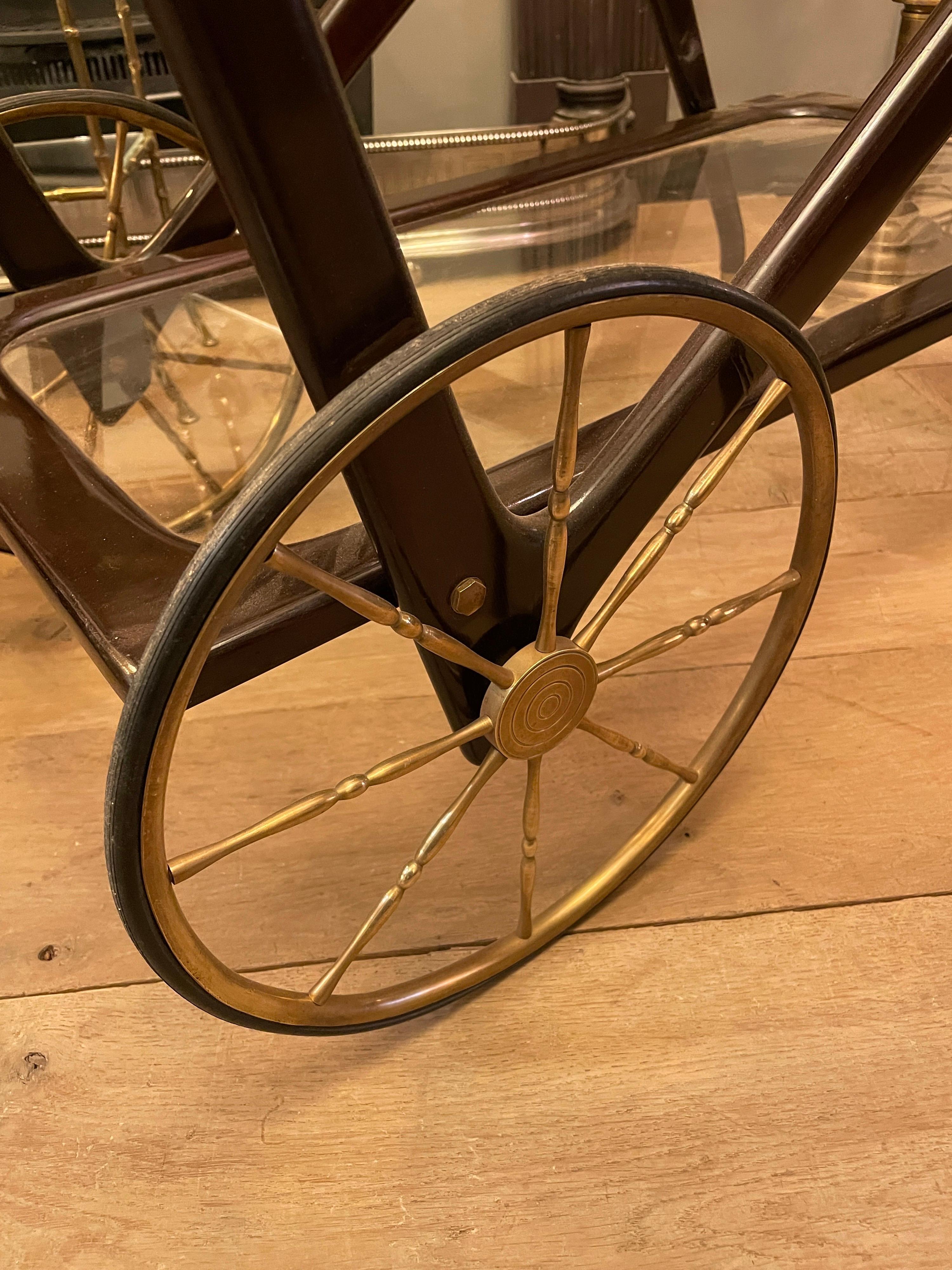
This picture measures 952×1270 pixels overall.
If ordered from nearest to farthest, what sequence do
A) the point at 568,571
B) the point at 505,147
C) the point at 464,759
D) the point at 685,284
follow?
the point at 685,284 → the point at 568,571 → the point at 464,759 → the point at 505,147

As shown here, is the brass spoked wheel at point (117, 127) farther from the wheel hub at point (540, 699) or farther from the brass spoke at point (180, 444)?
the wheel hub at point (540, 699)

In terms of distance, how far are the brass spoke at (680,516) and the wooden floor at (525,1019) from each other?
0.60ft

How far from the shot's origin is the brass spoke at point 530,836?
63 centimetres

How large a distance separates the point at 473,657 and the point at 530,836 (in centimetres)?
16

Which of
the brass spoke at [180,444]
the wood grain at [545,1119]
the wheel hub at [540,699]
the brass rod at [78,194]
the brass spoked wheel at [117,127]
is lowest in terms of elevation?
the wood grain at [545,1119]

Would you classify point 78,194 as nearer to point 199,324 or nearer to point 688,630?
point 199,324

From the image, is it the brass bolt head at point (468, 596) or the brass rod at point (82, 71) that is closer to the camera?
the brass bolt head at point (468, 596)

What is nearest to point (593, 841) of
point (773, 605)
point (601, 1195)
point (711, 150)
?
point (601, 1195)

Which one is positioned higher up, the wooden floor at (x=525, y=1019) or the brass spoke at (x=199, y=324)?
the brass spoke at (x=199, y=324)

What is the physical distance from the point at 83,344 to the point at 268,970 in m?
0.52

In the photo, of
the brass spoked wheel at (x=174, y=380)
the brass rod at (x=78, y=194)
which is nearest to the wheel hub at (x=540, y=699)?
the brass spoked wheel at (x=174, y=380)

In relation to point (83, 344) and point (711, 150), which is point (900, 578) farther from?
point (83, 344)

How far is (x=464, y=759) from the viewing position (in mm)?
871

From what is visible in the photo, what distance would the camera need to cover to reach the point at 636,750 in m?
0.67
